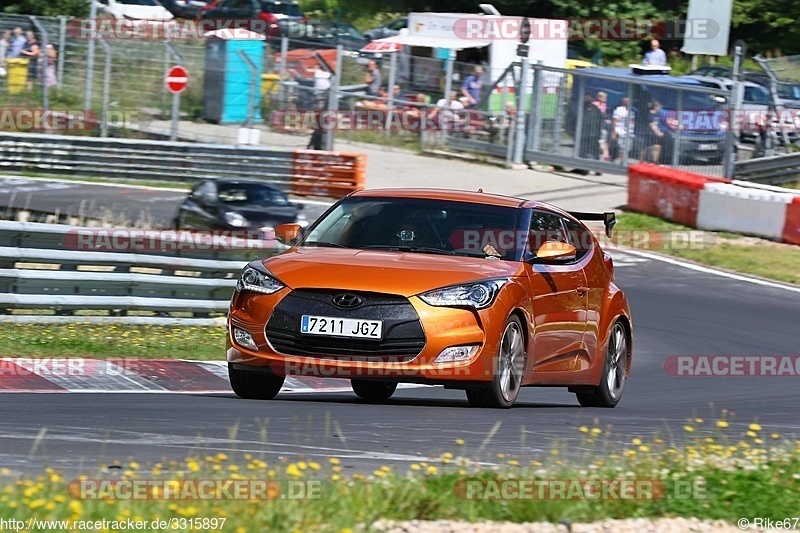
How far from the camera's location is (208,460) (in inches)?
220

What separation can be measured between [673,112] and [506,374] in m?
20.3

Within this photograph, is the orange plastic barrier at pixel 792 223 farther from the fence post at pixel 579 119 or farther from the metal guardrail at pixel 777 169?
the fence post at pixel 579 119

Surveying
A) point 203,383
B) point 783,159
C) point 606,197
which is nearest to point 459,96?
point 606,197

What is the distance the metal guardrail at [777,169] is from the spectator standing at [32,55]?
15.7 metres

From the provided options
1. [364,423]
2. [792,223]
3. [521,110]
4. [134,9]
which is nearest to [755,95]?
[521,110]

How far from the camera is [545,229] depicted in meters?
9.59

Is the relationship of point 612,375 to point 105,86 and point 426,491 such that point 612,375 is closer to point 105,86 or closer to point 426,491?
point 426,491

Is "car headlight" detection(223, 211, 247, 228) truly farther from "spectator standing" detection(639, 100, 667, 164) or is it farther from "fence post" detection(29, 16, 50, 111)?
"fence post" detection(29, 16, 50, 111)

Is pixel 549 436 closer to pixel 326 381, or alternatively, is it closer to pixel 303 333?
pixel 303 333

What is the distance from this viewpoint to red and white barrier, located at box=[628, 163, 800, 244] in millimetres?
22766

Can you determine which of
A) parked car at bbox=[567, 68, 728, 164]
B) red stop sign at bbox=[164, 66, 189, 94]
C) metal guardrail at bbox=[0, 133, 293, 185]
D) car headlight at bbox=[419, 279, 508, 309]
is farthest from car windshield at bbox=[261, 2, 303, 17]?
car headlight at bbox=[419, 279, 508, 309]

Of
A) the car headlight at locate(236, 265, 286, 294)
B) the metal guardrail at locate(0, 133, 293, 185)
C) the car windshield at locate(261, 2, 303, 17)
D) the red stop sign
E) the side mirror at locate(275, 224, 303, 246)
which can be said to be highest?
the car windshield at locate(261, 2, 303, 17)

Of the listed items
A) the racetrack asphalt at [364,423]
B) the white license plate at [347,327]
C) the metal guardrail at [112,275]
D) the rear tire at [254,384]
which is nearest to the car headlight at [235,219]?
the metal guardrail at [112,275]

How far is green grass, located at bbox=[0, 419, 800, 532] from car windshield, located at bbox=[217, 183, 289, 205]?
1555 cm
